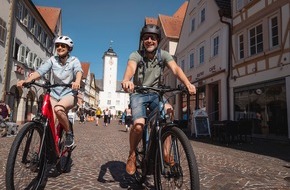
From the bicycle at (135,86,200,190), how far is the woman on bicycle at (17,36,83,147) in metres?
1.22

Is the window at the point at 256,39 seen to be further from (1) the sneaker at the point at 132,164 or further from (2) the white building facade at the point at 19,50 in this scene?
(2) the white building facade at the point at 19,50

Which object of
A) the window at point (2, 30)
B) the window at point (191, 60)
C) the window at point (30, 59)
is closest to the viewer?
the window at point (2, 30)

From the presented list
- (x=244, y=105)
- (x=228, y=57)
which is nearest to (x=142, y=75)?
(x=244, y=105)

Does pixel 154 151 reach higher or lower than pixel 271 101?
lower

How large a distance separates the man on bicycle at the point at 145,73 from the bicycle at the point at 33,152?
100cm

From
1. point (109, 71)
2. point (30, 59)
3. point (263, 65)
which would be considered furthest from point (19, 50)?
point (109, 71)

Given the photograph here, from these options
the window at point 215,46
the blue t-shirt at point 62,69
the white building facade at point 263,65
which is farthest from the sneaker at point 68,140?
the window at point 215,46

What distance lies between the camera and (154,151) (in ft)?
10.5

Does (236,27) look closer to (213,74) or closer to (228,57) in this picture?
(228,57)

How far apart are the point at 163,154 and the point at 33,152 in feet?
4.90

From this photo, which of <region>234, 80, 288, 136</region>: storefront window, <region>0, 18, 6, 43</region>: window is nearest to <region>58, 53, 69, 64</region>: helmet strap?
<region>234, 80, 288, 136</region>: storefront window

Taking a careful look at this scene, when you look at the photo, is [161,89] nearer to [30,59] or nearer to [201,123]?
[201,123]

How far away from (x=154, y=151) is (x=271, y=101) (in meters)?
11.2

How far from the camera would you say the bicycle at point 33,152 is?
2898mm
